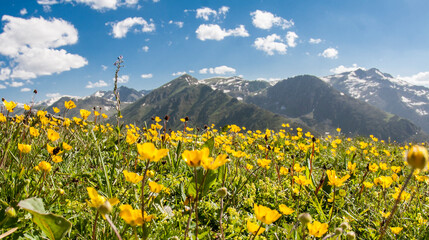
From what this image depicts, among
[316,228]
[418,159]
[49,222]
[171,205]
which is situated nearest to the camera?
[418,159]

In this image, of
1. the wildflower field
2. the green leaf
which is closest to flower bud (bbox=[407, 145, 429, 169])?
the wildflower field

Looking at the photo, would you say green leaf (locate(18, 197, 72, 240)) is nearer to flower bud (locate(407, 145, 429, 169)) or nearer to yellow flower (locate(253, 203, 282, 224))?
yellow flower (locate(253, 203, 282, 224))

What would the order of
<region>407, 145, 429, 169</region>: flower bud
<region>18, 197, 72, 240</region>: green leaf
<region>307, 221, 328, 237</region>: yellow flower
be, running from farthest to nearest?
<region>307, 221, 328, 237</region>: yellow flower
<region>18, 197, 72, 240</region>: green leaf
<region>407, 145, 429, 169</region>: flower bud

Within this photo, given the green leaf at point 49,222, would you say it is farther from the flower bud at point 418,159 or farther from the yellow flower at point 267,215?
the flower bud at point 418,159

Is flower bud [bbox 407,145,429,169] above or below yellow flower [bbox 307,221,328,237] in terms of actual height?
above

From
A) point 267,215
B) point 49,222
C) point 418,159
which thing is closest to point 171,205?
point 49,222

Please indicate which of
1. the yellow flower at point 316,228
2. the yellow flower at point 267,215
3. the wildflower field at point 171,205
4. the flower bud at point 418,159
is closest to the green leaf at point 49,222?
the wildflower field at point 171,205

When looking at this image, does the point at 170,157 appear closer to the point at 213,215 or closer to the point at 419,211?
the point at 213,215

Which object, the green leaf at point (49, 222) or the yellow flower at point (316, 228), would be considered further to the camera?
the yellow flower at point (316, 228)

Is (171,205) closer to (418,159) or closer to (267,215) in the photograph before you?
(267,215)

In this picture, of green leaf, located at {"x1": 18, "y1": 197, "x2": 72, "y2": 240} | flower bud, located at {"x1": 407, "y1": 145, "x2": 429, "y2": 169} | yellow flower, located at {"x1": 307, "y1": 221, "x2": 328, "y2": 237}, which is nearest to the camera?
flower bud, located at {"x1": 407, "y1": 145, "x2": 429, "y2": 169}

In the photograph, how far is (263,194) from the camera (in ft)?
8.30

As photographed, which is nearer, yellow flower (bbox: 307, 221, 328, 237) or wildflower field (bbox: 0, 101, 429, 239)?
wildflower field (bbox: 0, 101, 429, 239)

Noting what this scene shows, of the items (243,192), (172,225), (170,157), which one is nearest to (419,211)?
(243,192)
